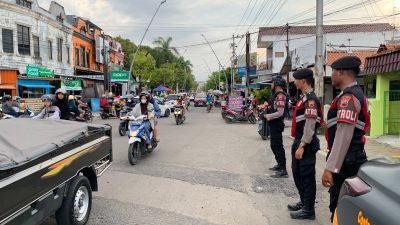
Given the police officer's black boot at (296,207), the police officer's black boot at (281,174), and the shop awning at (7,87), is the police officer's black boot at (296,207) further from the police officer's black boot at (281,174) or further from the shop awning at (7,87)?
the shop awning at (7,87)

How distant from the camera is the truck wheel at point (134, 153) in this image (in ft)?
26.6

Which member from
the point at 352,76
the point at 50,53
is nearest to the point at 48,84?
the point at 50,53

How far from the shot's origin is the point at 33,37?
26641 mm

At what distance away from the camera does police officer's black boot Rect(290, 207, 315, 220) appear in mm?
4738

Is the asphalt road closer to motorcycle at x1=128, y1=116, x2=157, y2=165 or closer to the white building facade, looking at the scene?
motorcycle at x1=128, y1=116, x2=157, y2=165

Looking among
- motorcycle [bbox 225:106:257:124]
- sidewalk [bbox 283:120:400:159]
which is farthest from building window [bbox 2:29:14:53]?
sidewalk [bbox 283:120:400:159]

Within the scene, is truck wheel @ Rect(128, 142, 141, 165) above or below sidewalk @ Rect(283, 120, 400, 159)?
above

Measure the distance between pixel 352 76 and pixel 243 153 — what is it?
6575 millimetres

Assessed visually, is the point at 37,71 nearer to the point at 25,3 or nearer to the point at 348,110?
the point at 25,3

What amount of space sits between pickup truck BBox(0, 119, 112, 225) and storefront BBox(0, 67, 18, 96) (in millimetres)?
19567

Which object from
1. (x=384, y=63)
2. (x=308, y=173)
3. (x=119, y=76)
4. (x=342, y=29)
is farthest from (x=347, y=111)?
(x=342, y=29)

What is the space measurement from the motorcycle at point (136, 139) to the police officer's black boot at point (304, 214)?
4.28 metres

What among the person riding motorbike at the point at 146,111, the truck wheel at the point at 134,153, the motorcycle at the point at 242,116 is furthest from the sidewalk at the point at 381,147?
the motorcycle at the point at 242,116

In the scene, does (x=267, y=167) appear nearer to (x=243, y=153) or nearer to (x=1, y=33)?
(x=243, y=153)
